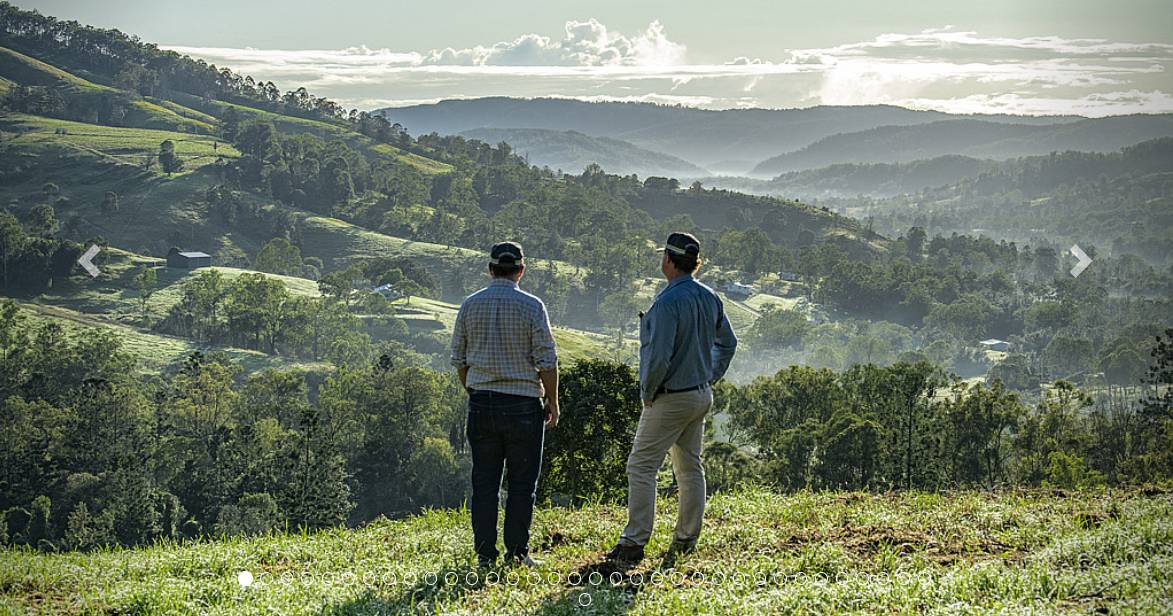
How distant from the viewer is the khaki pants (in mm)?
6184

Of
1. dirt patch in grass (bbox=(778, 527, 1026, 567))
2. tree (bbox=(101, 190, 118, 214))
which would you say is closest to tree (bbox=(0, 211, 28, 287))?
tree (bbox=(101, 190, 118, 214))

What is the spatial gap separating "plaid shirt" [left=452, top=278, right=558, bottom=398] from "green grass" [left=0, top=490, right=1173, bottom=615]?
1.26 metres

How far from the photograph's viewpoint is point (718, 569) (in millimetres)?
5910

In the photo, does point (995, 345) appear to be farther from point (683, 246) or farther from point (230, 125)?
point (683, 246)

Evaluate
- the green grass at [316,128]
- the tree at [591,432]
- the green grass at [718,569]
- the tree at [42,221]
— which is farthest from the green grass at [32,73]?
the green grass at [718,569]

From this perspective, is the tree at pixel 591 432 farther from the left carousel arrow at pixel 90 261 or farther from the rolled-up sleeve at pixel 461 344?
the left carousel arrow at pixel 90 261

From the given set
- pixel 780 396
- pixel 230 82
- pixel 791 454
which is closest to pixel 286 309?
pixel 780 396

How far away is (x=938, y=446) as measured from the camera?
4388 centimetres

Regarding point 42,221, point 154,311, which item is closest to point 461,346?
point 154,311

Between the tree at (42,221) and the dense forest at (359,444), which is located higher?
the tree at (42,221)

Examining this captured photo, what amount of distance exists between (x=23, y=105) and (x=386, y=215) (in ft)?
219

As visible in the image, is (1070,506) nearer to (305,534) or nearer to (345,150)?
(305,534)

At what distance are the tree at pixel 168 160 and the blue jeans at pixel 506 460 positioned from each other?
13929 centimetres

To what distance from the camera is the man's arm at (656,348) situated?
604 centimetres
